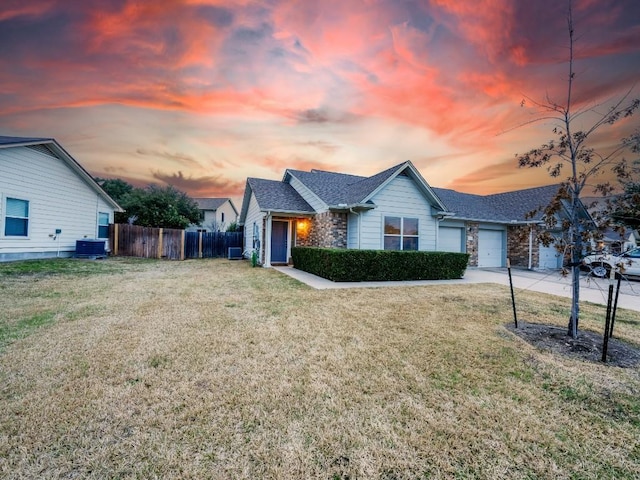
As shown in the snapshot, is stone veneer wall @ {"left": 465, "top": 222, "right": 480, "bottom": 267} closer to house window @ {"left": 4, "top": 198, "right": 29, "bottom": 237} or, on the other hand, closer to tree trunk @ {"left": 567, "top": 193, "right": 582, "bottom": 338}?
tree trunk @ {"left": 567, "top": 193, "right": 582, "bottom": 338}

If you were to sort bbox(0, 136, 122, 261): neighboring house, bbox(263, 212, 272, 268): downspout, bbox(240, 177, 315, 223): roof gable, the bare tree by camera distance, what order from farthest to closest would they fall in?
bbox(263, 212, 272, 268): downspout, bbox(240, 177, 315, 223): roof gable, bbox(0, 136, 122, 261): neighboring house, the bare tree

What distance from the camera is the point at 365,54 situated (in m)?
9.55

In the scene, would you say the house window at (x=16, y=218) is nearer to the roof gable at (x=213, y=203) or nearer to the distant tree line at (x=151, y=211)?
the distant tree line at (x=151, y=211)

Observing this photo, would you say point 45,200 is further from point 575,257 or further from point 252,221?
point 575,257

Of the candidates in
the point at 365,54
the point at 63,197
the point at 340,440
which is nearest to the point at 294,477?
the point at 340,440

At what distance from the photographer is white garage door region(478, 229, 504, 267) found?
55.3ft

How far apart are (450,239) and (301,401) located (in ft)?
51.7

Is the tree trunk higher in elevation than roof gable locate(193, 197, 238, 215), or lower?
lower

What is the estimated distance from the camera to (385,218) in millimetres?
12477

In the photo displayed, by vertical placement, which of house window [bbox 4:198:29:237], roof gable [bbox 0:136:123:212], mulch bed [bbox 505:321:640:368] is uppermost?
roof gable [bbox 0:136:123:212]

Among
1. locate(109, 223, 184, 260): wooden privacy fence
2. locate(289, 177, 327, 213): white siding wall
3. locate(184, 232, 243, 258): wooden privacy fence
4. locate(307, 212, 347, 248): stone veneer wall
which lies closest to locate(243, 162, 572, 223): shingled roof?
locate(289, 177, 327, 213): white siding wall

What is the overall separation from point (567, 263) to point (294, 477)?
5148 millimetres

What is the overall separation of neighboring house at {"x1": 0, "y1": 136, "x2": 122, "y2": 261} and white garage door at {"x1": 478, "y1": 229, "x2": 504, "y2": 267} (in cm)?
2328

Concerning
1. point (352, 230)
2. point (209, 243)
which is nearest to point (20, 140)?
point (209, 243)
